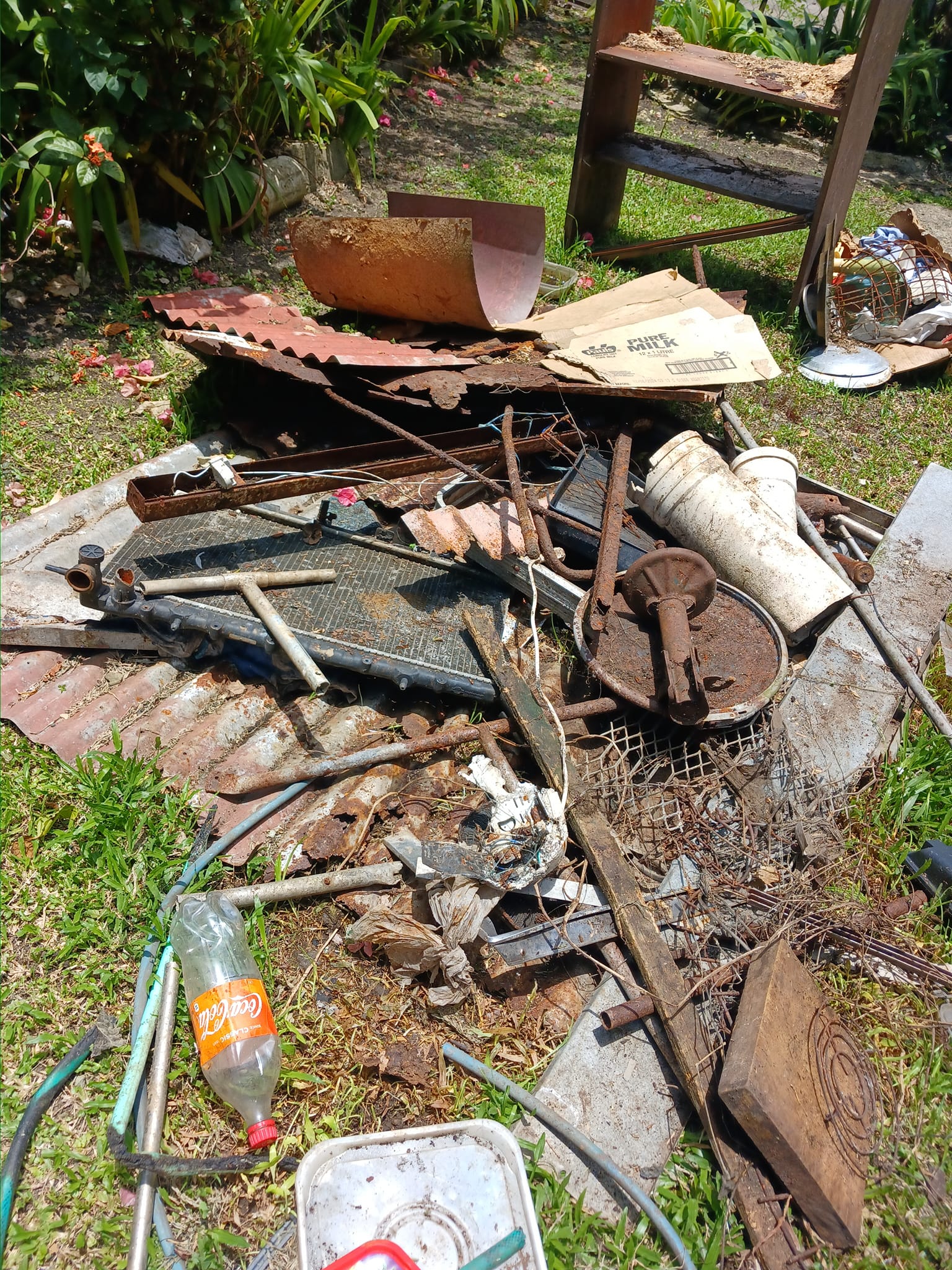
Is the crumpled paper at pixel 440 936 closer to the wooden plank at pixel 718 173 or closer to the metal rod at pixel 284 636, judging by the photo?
the metal rod at pixel 284 636

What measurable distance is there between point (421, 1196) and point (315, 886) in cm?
96

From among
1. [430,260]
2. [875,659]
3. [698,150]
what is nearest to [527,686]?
[875,659]

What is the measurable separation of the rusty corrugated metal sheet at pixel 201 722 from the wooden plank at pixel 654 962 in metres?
0.53

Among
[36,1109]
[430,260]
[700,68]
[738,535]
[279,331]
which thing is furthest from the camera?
[700,68]

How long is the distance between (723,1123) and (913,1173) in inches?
22.9

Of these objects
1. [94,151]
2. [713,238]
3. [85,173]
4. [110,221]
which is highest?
[94,151]

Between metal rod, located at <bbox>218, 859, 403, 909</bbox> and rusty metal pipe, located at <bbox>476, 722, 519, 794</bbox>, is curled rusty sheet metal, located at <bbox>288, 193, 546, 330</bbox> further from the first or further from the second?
metal rod, located at <bbox>218, 859, 403, 909</bbox>

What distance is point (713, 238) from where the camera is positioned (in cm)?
633

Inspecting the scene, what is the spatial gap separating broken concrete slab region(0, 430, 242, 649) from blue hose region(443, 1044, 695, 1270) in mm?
2055

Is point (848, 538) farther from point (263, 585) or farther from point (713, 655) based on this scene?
point (263, 585)

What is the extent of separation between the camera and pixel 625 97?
6.87 m

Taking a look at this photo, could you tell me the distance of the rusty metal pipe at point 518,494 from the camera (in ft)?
11.4

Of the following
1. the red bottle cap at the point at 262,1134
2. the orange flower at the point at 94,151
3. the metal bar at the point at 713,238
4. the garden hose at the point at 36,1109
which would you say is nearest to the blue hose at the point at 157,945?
the garden hose at the point at 36,1109

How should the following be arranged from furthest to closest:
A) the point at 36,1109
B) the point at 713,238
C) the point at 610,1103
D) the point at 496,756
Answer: the point at 713,238
the point at 496,756
the point at 610,1103
the point at 36,1109
